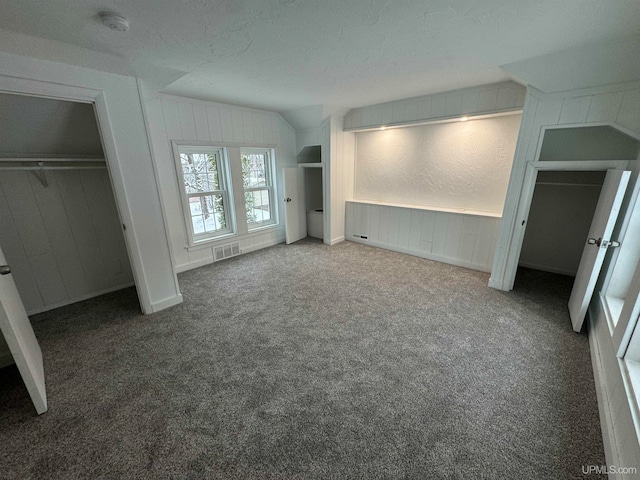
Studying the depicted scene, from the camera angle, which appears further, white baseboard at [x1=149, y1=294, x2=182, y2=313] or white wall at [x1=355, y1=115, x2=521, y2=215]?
white wall at [x1=355, y1=115, x2=521, y2=215]

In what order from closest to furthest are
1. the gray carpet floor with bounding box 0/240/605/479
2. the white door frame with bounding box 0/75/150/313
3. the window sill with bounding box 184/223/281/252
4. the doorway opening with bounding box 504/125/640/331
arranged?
the gray carpet floor with bounding box 0/240/605/479, the white door frame with bounding box 0/75/150/313, the doorway opening with bounding box 504/125/640/331, the window sill with bounding box 184/223/281/252

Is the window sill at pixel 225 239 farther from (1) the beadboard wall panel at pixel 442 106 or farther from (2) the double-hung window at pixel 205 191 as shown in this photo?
(1) the beadboard wall panel at pixel 442 106

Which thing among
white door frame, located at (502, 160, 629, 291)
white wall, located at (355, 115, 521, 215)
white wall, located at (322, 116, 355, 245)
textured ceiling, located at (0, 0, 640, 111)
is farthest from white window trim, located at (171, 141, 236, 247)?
white door frame, located at (502, 160, 629, 291)

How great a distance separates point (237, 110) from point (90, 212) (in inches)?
96.3

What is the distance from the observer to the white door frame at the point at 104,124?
177 centimetres

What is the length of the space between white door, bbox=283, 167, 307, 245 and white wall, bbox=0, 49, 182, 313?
2.41 metres

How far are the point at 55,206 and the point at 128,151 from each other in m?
1.29

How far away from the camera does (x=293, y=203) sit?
Answer: 4.86m

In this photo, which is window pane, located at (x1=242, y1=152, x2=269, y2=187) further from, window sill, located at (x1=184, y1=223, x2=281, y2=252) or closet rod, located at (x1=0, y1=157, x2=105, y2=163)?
closet rod, located at (x1=0, y1=157, x2=105, y2=163)

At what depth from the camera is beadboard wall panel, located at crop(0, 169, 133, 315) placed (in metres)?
2.52

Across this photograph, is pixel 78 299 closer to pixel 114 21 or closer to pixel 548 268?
pixel 114 21

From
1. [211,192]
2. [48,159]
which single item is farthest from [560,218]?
[48,159]

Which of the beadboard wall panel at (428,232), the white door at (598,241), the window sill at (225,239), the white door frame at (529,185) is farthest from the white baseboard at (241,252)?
the white door at (598,241)

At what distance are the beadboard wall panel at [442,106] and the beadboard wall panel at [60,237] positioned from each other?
3.84 m
